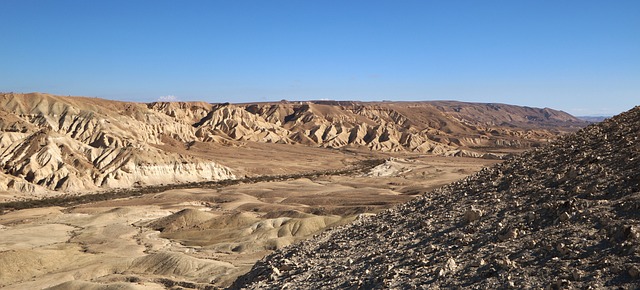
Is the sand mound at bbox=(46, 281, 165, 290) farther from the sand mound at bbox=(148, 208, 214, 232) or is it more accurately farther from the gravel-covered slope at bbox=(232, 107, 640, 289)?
the sand mound at bbox=(148, 208, 214, 232)

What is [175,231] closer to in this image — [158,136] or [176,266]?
[176,266]

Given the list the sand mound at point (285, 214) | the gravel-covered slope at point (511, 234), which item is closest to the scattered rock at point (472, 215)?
the gravel-covered slope at point (511, 234)

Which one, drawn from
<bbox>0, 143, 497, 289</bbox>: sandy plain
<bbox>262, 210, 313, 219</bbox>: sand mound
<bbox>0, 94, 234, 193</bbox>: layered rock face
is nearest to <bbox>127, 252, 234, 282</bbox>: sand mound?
<bbox>0, 143, 497, 289</bbox>: sandy plain

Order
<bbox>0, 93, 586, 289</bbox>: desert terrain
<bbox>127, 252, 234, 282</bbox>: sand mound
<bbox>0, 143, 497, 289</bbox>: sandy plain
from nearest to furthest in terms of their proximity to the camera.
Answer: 1. <bbox>127, 252, 234, 282</bbox>: sand mound
2. <bbox>0, 143, 497, 289</bbox>: sandy plain
3. <bbox>0, 93, 586, 289</bbox>: desert terrain

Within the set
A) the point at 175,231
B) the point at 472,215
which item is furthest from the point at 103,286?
the point at 175,231

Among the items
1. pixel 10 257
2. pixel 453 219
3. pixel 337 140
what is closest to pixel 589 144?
pixel 453 219
